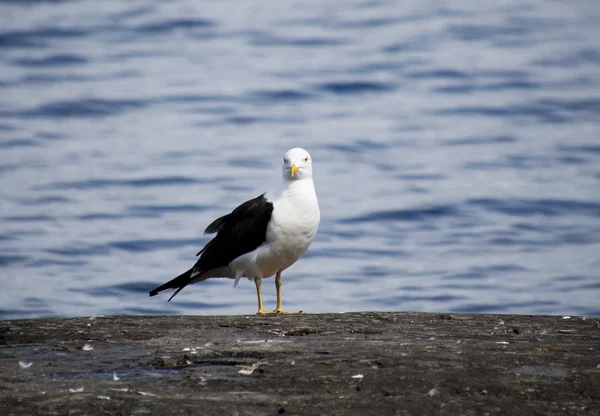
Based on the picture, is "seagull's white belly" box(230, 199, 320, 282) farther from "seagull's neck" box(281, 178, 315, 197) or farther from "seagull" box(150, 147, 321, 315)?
"seagull's neck" box(281, 178, 315, 197)

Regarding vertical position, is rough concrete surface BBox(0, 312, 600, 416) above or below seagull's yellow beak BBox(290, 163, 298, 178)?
below

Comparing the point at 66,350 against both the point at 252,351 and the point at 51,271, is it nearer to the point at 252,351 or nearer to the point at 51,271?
the point at 252,351

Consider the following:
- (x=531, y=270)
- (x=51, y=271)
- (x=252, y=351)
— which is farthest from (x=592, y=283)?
(x=252, y=351)

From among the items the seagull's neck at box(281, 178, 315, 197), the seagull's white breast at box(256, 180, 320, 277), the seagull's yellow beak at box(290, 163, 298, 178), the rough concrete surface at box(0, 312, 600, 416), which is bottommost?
the rough concrete surface at box(0, 312, 600, 416)

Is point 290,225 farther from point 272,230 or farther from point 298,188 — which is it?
point 298,188

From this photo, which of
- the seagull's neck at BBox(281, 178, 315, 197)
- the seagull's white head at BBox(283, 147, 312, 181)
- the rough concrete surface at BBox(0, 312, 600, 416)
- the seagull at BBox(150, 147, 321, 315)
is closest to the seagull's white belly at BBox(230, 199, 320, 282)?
the seagull at BBox(150, 147, 321, 315)

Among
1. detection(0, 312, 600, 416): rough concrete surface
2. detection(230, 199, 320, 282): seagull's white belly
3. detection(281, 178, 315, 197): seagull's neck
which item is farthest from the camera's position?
detection(281, 178, 315, 197): seagull's neck

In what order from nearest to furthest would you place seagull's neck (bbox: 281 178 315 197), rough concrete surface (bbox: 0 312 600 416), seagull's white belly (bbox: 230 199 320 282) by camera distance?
rough concrete surface (bbox: 0 312 600 416) < seagull's white belly (bbox: 230 199 320 282) < seagull's neck (bbox: 281 178 315 197)

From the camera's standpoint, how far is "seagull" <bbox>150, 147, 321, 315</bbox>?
7.12 meters

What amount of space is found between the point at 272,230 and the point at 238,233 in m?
0.28

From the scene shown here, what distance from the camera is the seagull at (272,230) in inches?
280

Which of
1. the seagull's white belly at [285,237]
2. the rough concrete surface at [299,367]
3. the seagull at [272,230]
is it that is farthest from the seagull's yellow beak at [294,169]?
the rough concrete surface at [299,367]

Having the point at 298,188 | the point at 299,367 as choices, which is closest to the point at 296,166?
the point at 298,188

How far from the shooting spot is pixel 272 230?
7113 millimetres
